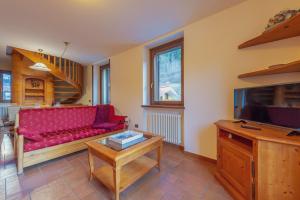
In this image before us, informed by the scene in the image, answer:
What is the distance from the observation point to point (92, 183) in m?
1.60

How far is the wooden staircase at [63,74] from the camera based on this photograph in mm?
3750

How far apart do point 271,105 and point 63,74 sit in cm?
508

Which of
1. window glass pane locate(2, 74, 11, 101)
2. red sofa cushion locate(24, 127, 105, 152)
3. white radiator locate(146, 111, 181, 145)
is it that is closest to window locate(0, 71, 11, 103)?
window glass pane locate(2, 74, 11, 101)

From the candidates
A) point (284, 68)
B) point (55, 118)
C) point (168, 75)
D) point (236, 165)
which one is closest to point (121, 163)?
point (236, 165)

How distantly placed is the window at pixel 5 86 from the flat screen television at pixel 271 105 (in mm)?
7586

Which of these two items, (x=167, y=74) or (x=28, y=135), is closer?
(x=28, y=135)

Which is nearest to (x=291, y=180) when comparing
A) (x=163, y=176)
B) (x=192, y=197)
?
(x=192, y=197)

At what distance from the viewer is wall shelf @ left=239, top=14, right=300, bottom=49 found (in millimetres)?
1213

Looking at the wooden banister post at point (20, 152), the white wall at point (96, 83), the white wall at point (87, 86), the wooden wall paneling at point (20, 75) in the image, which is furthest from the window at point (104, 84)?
the wooden banister post at point (20, 152)

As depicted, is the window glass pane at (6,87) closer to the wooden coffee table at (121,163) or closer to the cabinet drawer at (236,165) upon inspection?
the wooden coffee table at (121,163)

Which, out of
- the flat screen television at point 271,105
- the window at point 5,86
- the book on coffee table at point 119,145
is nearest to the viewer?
the flat screen television at point 271,105

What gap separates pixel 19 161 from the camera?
1767 mm

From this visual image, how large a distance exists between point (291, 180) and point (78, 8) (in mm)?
3094

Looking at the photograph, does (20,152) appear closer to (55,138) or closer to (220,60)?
(55,138)
